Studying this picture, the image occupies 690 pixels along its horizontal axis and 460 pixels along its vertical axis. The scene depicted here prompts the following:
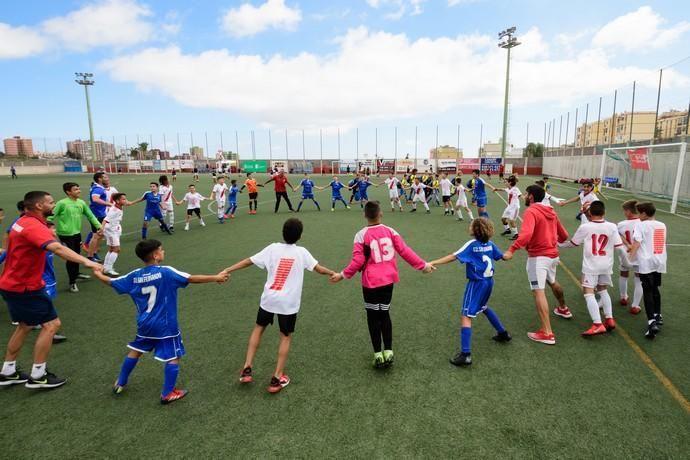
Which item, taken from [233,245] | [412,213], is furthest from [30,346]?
[412,213]

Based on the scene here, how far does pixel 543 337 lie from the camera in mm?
5090

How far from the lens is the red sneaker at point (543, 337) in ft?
16.5

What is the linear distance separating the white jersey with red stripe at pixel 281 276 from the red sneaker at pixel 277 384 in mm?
746

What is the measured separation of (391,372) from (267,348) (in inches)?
66.8

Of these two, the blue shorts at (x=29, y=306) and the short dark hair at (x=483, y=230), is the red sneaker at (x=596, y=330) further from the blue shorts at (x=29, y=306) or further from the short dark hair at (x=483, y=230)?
the blue shorts at (x=29, y=306)

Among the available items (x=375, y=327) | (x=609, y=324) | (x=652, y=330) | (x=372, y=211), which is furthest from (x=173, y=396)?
(x=652, y=330)

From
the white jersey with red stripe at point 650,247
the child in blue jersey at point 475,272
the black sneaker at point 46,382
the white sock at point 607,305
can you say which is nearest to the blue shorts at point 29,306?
the black sneaker at point 46,382

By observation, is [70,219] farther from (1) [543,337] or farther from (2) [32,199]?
(1) [543,337]

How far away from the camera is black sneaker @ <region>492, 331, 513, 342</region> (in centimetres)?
508

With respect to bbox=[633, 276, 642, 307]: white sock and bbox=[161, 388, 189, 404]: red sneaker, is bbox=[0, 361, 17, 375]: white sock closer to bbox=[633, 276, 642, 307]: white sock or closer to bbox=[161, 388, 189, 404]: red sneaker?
bbox=[161, 388, 189, 404]: red sneaker

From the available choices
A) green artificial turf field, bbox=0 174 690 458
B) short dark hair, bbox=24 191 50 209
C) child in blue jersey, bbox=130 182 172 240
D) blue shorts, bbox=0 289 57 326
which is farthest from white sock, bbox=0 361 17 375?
child in blue jersey, bbox=130 182 172 240

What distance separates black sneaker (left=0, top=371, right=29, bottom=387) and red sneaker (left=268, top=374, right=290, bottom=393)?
2.80 meters

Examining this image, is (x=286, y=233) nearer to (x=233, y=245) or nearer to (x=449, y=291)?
(x=449, y=291)

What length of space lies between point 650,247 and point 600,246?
2.61ft
